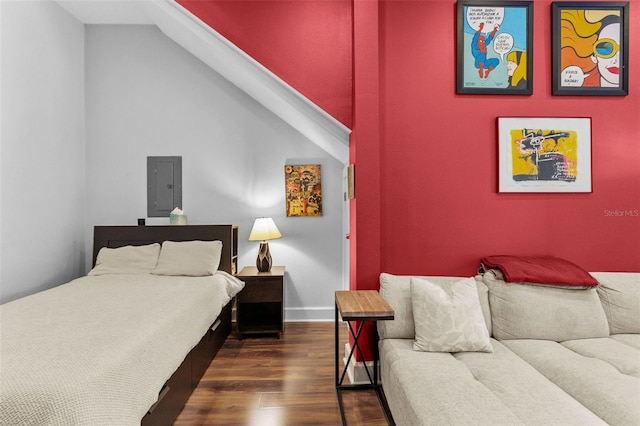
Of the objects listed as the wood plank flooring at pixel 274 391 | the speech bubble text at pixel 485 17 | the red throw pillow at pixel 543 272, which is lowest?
the wood plank flooring at pixel 274 391

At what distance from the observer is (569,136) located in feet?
8.43

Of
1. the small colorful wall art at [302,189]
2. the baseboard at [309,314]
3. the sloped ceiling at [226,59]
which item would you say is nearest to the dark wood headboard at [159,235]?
the small colorful wall art at [302,189]

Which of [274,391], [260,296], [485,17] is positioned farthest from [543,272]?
[260,296]

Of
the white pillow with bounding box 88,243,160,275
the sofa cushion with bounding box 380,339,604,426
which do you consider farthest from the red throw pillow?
the white pillow with bounding box 88,243,160,275

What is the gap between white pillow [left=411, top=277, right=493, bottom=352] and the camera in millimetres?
1931

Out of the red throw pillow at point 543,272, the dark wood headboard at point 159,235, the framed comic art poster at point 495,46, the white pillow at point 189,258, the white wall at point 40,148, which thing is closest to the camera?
the red throw pillow at point 543,272

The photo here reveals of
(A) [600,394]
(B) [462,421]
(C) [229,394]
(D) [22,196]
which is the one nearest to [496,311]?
(A) [600,394]

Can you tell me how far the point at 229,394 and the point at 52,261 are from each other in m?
2.39

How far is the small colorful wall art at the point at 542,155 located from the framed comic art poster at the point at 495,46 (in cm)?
28

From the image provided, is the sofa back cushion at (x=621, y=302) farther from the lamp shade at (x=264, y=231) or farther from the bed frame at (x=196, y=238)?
the bed frame at (x=196, y=238)

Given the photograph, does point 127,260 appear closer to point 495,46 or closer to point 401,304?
point 401,304

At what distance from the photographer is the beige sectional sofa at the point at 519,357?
1.36m

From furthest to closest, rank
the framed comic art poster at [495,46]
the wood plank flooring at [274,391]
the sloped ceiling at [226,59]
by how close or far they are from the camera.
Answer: the sloped ceiling at [226,59]
the framed comic art poster at [495,46]
the wood plank flooring at [274,391]

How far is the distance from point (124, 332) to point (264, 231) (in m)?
1.94
